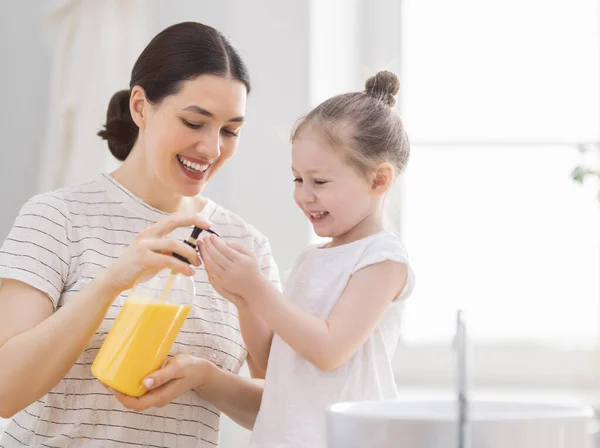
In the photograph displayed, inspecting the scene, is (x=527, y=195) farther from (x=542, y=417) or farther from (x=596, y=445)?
(x=542, y=417)

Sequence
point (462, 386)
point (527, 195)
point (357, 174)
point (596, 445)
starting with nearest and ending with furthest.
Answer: point (462, 386), point (596, 445), point (357, 174), point (527, 195)

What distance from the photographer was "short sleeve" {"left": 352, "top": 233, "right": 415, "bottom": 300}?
118cm

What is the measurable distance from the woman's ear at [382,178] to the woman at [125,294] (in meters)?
0.28

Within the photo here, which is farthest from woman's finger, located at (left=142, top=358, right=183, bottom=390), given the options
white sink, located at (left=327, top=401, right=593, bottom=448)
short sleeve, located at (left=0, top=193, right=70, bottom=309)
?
white sink, located at (left=327, top=401, right=593, bottom=448)

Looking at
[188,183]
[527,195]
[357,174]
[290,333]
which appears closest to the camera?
[290,333]

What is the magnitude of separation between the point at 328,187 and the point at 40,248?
0.51 metres

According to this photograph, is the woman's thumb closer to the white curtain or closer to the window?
the white curtain

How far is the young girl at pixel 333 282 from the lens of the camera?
3.66ft

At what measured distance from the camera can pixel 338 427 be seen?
74 centimetres

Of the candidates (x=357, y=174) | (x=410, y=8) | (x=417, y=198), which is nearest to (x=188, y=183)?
(x=357, y=174)

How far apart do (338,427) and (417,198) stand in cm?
150

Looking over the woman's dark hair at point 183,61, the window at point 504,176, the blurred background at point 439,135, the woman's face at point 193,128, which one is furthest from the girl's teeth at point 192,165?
the window at point 504,176

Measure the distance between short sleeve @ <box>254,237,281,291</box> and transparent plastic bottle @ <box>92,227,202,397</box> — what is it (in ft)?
1.36

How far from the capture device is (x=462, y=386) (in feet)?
2.28
